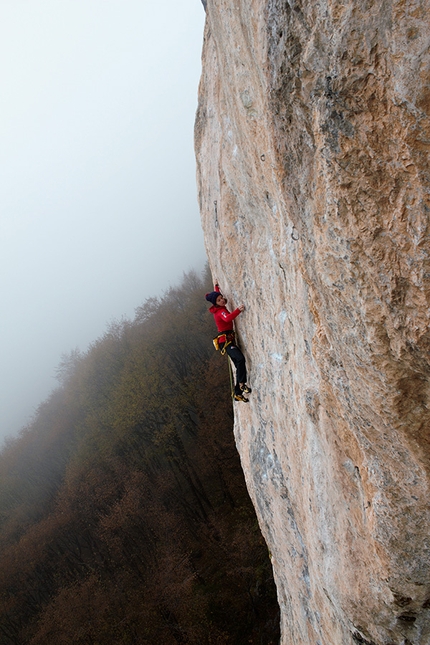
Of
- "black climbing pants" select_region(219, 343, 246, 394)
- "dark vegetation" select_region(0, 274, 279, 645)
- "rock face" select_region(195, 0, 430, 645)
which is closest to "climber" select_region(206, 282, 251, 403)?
"black climbing pants" select_region(219, 343, 246, 394)

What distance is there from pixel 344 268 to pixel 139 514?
25.7 m

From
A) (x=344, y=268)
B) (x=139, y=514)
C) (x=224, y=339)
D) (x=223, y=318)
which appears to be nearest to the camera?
(x=344, y=268)

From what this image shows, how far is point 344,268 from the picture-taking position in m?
3.38

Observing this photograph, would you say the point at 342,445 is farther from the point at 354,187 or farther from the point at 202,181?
the point at 202,181

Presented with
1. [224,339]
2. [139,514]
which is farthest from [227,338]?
[139,514]

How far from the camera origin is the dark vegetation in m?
19.8

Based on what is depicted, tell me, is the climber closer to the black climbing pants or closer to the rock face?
the black climbing pants

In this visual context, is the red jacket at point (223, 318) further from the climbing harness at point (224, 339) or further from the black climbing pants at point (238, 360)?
the black climbing pants at point (238, 360)

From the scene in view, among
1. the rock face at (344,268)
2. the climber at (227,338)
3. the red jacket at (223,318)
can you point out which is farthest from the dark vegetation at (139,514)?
the red jacket at (223,318)

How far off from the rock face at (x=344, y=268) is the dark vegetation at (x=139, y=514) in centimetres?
1613

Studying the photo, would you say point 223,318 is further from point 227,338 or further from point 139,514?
point 139,514

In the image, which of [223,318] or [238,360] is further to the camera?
[238,360]

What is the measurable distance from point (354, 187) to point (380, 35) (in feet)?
3.29

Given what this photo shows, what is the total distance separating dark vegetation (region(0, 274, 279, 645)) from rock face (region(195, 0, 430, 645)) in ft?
52.9
